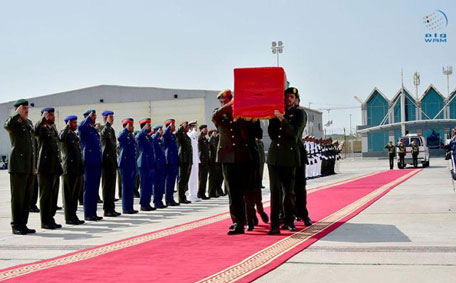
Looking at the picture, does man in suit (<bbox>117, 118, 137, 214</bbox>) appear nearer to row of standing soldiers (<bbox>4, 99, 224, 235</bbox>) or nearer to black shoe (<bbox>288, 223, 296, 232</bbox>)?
row of standing soldiers (<bbox>4, 99, 224, 235</bbox>)

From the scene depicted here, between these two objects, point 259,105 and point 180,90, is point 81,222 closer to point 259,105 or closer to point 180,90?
point 259,105

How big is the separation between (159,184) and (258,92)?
6.06 meters

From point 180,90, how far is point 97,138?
162 ft

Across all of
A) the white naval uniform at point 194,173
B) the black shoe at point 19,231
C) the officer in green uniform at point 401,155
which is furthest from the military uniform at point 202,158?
the officer in green uniform at point 401,155

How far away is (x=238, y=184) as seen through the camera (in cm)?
870

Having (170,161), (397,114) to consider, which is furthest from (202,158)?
(397,114)

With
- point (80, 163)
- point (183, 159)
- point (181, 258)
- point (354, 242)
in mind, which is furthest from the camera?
point (183, 159)

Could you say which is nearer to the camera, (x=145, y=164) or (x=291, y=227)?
(x=291, y=227)

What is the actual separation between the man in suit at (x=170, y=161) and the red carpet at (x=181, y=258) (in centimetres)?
474

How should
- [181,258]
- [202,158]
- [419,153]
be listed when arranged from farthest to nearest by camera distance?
1. [419,153]
2. [202,158]
3. [181,258]

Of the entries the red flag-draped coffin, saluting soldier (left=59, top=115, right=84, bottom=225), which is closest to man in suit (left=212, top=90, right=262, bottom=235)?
the red flag-draped coffin

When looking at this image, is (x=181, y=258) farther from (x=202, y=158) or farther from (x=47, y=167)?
(x=202, y=158)

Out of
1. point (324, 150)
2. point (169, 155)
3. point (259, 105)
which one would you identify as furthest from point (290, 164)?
point (324, 150)

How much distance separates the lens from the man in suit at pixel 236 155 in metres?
8.59
